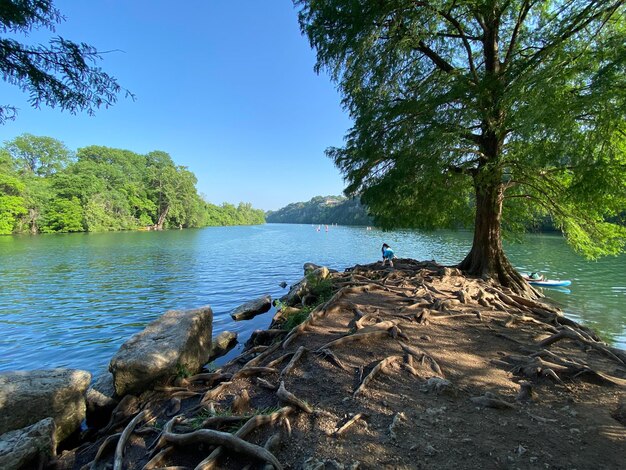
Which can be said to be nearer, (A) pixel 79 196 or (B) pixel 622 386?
(B) pixel 622 386

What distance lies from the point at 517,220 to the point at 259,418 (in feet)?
52.9

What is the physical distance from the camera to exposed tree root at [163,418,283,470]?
2.98 metres

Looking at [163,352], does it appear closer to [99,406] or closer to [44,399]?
[99,406]

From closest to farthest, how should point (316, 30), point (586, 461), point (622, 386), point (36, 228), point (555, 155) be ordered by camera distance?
1. point (586, 461)
2. point (622, 386)
3. point (555, 155)
4. point (316, 30)
5. point (36, 228)

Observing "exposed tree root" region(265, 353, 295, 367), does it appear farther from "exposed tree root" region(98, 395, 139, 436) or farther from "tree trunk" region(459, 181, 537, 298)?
"tree trunk" region(459, 181, 537, 298)

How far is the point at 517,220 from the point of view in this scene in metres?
14.8

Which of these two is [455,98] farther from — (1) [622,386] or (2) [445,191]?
(1) [622,386]

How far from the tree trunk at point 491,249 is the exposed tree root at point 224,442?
11.4 meters

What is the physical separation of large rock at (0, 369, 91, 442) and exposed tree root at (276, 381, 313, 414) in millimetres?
4194

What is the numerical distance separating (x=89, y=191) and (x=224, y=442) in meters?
77.7

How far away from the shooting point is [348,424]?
3.53m

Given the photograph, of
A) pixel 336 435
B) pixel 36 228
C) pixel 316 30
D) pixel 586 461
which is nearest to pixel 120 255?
pixel 316 30

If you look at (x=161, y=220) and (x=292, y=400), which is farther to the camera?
(x=161, y=220)

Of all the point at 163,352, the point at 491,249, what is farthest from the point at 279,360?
the point at 491,249
